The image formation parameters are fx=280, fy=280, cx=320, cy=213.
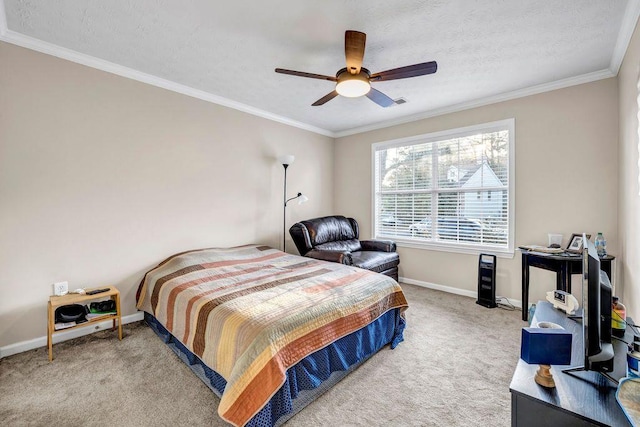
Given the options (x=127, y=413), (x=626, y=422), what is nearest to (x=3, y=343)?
(x=127, y=413)

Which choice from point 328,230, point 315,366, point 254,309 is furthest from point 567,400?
point 328,230

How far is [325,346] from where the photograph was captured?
1.81 m

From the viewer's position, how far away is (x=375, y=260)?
363 centimetres

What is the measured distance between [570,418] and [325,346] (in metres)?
1.20

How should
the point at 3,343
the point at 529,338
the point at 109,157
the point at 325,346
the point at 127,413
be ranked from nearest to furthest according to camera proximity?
the point at 529,338 → the point at 127,413 → the point at 325,346 → the point at 3,343 → the point at 109,157

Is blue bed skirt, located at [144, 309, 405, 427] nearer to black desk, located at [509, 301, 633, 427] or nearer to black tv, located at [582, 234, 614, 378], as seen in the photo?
black desk, located at [509, 301, 633, 427]

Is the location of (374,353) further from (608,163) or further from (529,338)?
(608,163)

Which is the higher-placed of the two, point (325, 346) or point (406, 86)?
point (406, 86)

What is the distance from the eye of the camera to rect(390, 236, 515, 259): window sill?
3504 millimetres

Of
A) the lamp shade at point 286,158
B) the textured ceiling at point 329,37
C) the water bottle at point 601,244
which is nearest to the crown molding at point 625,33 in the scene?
the textured ceiling at point 329,37

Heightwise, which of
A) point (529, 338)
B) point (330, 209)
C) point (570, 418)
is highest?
point (330, 209)

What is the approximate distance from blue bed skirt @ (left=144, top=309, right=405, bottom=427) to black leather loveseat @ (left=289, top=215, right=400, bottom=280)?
3.57 ft

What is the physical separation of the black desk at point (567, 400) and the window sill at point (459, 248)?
Answer: 2.51m

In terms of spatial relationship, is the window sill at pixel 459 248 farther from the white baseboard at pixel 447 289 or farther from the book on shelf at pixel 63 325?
the book on shelf at pixel 63 325
